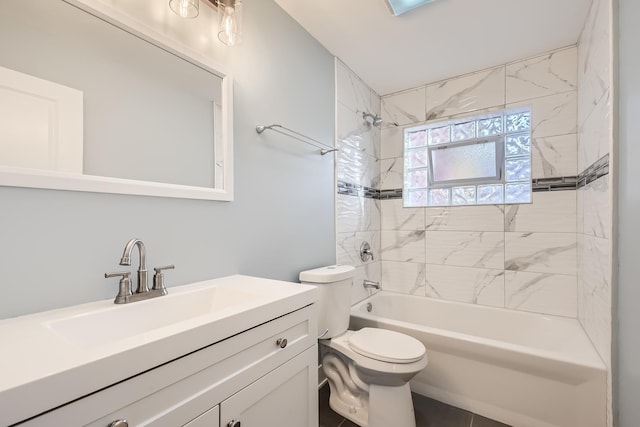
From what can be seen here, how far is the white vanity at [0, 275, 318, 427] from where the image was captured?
503 millimetres

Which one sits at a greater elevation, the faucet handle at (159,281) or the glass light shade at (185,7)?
the glass light shade at (185,7)

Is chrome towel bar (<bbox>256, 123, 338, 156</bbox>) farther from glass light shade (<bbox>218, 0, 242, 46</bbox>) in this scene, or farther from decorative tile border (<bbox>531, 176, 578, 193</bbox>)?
decorative tile border (<bbox>531, 176, 578, 193</bbox>)

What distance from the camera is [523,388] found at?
1523mm

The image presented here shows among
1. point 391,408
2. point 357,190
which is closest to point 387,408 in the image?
point 391,408

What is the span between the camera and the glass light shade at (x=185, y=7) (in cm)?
113

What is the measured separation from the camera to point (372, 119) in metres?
2.63

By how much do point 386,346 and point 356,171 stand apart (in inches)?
56.4

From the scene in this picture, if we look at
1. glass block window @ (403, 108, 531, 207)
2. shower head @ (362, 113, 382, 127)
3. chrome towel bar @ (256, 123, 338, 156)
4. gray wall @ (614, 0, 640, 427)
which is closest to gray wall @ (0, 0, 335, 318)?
chrome towel bar @ (256, 123, 338, 156)

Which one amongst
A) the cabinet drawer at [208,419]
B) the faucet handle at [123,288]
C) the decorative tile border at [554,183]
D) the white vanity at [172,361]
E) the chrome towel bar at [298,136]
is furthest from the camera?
the decorative tile border at [554,183]

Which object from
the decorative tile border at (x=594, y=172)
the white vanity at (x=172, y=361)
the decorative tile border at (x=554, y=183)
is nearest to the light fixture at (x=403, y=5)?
the decorative tile border at (x=594, y=172)

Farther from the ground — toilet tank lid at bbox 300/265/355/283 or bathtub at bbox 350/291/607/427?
toilet tank lid at bbox 300/265/355/283

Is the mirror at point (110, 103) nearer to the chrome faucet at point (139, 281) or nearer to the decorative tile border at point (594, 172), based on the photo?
the chrome faucet at point (139, 281)

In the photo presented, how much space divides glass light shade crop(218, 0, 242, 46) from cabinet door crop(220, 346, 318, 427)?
4.72 ft

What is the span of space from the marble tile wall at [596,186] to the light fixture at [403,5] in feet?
2.85
